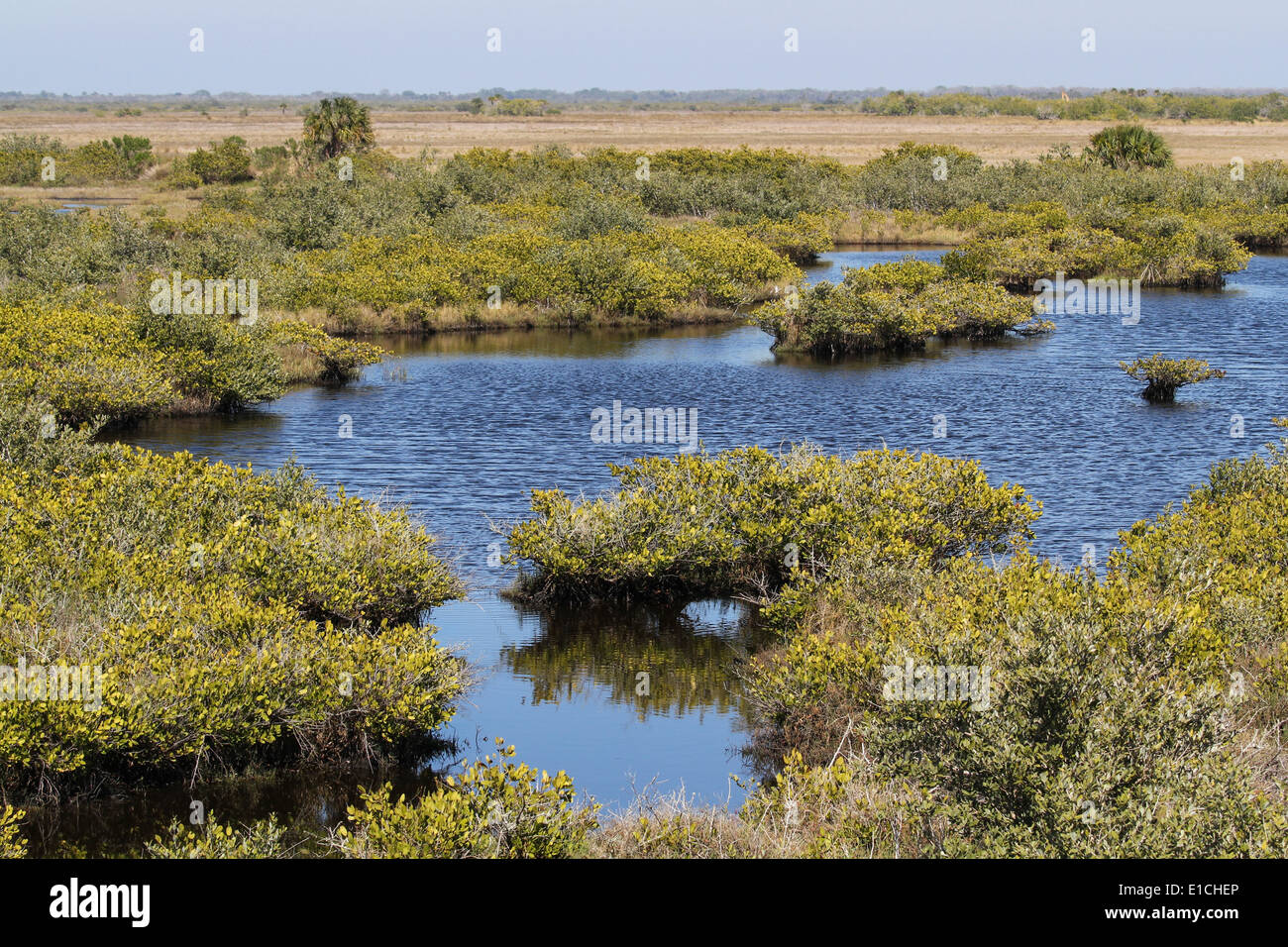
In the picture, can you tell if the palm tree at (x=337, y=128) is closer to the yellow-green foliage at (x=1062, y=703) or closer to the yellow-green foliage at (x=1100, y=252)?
the yellow-green foliage at (x=1100, y=252)

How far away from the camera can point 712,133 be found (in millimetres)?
149625

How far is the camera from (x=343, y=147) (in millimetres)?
77500

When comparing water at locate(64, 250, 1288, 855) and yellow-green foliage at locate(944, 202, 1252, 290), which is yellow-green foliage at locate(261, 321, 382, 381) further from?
yellow-green foliage at locate(944, 202, 1252, 290)

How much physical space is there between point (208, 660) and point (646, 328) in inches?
1282

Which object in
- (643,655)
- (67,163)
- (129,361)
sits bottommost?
(643,655)

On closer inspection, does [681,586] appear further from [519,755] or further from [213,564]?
[213,564]

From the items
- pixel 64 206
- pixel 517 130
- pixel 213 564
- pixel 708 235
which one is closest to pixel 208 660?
pixel 213 564

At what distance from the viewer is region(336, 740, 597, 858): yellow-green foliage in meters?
9.52

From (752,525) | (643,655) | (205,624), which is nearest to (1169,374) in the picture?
(752,525)

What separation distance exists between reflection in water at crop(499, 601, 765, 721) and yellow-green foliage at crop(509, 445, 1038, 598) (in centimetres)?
44

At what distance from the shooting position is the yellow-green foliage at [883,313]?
39594 mm

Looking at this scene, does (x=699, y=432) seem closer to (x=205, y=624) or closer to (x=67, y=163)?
(x=205, y=624)

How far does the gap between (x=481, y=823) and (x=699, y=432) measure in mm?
Answer: 20475

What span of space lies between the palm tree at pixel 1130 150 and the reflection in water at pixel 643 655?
68541 mm
